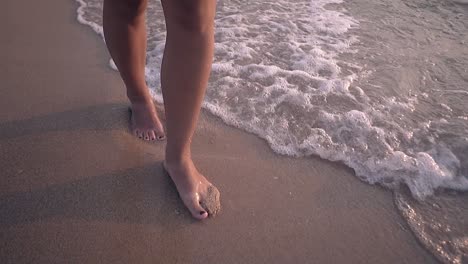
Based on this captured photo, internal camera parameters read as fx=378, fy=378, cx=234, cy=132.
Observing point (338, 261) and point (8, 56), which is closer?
point (338, 261)

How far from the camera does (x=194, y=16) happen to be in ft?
4.07

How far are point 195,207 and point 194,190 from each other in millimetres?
81

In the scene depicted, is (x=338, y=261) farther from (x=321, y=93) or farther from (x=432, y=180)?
(x=321, y=93)

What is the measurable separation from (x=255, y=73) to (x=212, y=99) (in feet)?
1.43

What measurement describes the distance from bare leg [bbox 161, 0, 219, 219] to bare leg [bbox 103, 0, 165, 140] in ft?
1.29

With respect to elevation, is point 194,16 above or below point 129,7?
above

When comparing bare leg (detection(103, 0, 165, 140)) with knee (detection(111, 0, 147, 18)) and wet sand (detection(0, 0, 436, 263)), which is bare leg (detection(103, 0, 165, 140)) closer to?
knee (detection(111, 0, 147, 18))

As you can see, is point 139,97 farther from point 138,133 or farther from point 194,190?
point 194,190

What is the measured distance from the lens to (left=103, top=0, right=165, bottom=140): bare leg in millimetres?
→ 1682

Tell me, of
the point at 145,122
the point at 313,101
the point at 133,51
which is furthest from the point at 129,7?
the point at 313,101

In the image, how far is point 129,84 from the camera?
1966 mm

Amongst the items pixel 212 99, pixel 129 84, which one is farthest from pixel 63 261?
pixel 212 99

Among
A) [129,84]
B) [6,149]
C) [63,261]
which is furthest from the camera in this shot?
[129,84]

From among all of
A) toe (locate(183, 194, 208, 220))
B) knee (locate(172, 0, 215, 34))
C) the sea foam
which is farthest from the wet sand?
knee (locate(172, 0, 215, 34))
